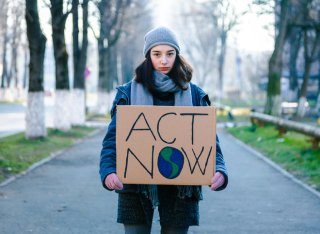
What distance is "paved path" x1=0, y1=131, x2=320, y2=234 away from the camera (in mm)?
7762

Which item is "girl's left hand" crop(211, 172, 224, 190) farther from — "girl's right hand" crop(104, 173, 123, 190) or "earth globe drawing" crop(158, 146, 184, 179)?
"girl's right hand" crop(104, 173, 123, 190)

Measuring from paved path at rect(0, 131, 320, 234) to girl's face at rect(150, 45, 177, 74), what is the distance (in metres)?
3.82

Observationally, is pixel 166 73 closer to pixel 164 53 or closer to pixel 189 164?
pixel 164 53

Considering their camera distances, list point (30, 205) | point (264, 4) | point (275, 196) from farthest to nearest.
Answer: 1. point (264, 4)
2. point (275, 196)
3. point (30, 205)

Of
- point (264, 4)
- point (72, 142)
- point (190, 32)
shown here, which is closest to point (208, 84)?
point (190, 32)

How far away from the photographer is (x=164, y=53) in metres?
3.96

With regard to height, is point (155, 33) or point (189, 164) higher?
point (155, 33)

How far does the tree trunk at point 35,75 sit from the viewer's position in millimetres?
18344

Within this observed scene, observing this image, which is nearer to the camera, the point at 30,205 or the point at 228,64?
the point at 30,205

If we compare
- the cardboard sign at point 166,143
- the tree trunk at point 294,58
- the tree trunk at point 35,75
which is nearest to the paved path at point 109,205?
the cardboard sign at point 166,143

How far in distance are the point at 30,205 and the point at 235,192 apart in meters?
3.21

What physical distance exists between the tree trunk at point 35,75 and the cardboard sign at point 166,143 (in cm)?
1477

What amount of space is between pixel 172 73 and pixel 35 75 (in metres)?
14.9

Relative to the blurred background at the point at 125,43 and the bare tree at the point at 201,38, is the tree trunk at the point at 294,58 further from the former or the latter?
the bare tree at the point at 201,38
